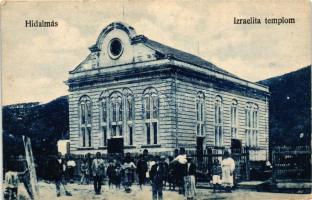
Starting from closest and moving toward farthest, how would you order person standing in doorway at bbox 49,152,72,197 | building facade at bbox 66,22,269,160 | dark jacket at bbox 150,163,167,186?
dark jacket at bbox 150,163,167,186, building facade at bbox 66,22,269,160, person standing in doorway at bbox 49,152,72,197

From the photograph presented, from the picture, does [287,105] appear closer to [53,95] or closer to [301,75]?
[301,75]

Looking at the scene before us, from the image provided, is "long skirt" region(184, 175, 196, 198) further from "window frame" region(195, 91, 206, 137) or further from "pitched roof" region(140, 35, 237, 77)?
"pitched roof" region(140, 35, 237, 77)

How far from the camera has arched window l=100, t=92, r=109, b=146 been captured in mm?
9789

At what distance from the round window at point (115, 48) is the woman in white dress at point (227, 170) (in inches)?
79.7

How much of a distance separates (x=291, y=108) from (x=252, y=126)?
2.08 ft

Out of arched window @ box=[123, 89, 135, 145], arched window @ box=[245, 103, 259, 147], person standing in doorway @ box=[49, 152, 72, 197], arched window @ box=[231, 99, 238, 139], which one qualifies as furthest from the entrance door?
person standing in doorway @ box=[49, 152, 72, 197]

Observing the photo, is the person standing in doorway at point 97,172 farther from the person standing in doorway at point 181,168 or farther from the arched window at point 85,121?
the person standing in doorway at point 181,168

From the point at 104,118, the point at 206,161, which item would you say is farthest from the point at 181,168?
the point at 104,118

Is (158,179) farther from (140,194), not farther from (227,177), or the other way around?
(227,177)

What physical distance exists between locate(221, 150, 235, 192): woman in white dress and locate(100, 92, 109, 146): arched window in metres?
1.65

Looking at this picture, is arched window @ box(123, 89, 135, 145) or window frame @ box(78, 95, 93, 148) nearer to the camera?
arched window @ box(123, 89, 135, 145)

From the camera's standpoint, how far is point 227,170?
9.52 meters

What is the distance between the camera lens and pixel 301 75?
370 inches

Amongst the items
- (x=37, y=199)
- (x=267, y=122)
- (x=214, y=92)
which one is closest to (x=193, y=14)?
(x=214, y=92)
